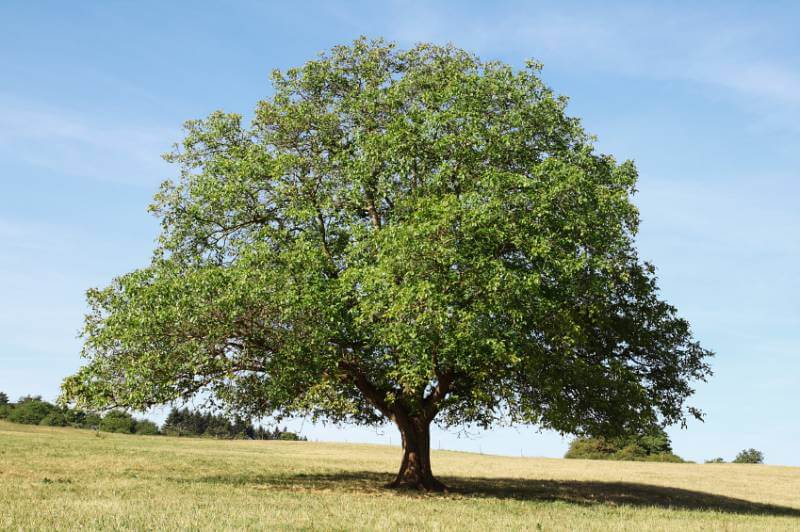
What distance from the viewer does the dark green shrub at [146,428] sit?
12019cm

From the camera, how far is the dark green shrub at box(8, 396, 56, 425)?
358 ft

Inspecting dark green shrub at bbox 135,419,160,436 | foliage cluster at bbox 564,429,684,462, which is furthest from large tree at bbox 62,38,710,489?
dark green shrub at bbox 135,419,160,436

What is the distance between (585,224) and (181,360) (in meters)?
17.0

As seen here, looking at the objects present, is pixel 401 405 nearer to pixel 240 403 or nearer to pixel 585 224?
pixel 240 403

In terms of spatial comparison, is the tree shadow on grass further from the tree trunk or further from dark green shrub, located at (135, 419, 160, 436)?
dark green shrub, located at (135, 419, 160, 436)

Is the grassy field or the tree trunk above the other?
the tree trunk

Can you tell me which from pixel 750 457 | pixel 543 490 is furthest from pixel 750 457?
pixel 543 490

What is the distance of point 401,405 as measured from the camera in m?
34.7

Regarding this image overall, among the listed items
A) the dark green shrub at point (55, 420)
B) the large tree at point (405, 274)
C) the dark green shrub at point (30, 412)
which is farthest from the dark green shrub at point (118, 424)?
the large tree at point (405, 274)

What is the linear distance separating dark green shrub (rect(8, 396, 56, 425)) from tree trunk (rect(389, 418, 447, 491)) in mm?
92449

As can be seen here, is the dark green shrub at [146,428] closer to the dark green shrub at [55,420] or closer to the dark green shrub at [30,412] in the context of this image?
the dark green shrub at [55,420]

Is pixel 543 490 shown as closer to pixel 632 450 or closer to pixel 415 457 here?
pixel 415 457

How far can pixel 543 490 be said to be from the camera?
3897cm

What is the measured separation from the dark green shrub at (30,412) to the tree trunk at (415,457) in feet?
303
